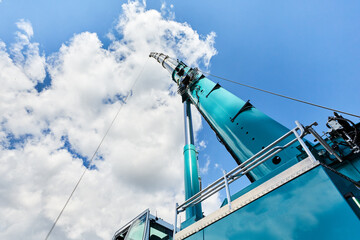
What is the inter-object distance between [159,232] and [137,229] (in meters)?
0.77

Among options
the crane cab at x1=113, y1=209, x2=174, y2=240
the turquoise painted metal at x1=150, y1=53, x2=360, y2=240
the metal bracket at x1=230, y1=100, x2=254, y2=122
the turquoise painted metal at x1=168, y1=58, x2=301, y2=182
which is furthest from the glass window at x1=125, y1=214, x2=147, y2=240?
the metal bracket at x1=230, y1=100, x2=254, y2=122

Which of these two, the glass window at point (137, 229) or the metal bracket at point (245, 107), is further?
the metal bracket at point (245, 107)

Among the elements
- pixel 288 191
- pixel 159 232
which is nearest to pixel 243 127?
pixel 288 191

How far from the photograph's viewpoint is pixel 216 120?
9266 millimetres

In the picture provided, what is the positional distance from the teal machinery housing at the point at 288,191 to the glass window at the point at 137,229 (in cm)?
12

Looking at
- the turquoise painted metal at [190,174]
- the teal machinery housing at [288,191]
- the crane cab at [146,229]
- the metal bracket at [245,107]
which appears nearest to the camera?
the teal machinery housing at [288,191]

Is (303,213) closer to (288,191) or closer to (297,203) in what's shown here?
(297,203)

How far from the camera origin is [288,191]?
3.45 m

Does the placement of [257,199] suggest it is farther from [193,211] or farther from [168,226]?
[168,226]

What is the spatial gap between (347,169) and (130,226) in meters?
6.80

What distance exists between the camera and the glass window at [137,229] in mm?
6418

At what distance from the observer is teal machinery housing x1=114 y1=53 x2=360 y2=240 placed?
2.88 metres

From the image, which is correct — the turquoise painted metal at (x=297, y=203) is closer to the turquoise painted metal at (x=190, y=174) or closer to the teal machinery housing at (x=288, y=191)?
the teal machinery housing at (x=288, y=191)

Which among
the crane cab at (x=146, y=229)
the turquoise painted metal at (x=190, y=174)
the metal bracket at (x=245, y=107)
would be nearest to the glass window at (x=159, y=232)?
the crane cab at (x=146, y=229)
